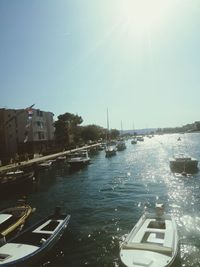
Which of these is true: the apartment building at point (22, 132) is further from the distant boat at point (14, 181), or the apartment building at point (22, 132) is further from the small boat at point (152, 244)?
the small boat at point (152, 244)

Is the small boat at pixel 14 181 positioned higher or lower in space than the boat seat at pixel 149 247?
higher

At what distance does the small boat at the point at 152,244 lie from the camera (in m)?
16.1

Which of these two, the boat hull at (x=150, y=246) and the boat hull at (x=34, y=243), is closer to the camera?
the boat hull at (x=150, y=246)

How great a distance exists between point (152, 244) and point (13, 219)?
43.4 feet

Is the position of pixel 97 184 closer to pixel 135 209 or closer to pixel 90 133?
pixel 135 209

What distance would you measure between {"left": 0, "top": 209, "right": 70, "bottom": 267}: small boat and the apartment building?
56.7 metres

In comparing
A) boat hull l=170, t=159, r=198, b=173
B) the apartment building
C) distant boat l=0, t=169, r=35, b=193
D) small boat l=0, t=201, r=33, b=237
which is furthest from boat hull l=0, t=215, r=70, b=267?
the apartment building

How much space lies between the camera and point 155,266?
610 inches

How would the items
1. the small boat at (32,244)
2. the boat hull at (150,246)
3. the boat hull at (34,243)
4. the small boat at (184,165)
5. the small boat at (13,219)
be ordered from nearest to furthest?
the boat hull at (150,246) < the boat hull at (34,243) < the small boat at (32,244) < the small boat at (13,219) < the small boat at (184,165)

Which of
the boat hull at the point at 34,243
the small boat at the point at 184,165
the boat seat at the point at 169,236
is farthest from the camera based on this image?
the small boat at the point at 184,165

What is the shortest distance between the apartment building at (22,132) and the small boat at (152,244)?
60008 mm

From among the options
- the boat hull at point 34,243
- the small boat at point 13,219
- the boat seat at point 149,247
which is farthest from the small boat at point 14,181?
the boat seat at point 149,247

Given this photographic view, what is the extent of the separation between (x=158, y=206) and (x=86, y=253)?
6418 millimetres

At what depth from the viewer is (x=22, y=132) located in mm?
92062
